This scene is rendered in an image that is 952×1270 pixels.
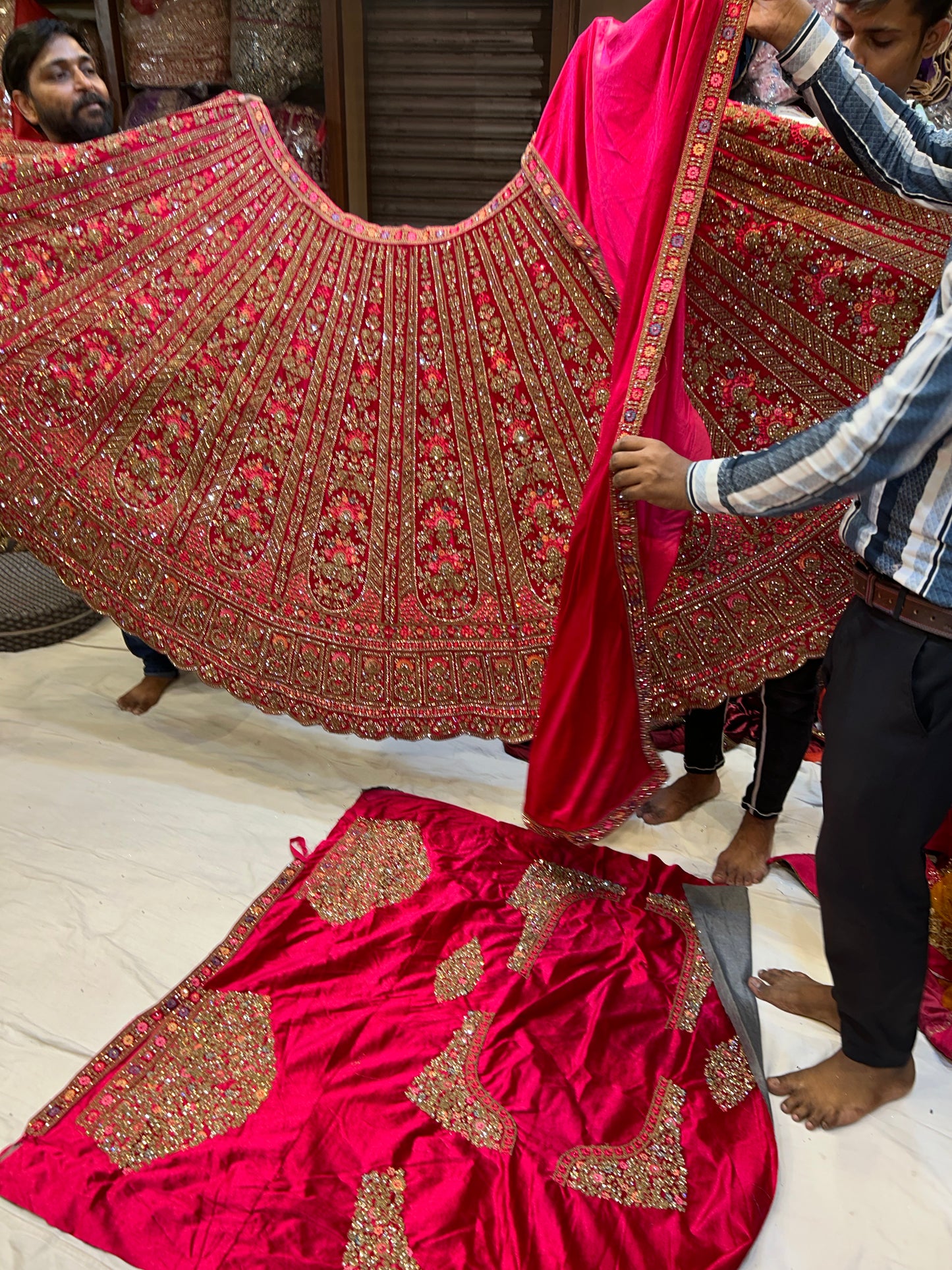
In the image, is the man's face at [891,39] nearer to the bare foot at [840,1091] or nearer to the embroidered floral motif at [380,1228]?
the bare foot at [840,1091]

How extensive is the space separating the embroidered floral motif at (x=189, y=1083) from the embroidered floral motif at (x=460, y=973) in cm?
29

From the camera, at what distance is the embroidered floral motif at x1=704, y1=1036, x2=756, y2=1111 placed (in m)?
1.31

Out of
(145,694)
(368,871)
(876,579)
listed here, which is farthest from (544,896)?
(145,694)

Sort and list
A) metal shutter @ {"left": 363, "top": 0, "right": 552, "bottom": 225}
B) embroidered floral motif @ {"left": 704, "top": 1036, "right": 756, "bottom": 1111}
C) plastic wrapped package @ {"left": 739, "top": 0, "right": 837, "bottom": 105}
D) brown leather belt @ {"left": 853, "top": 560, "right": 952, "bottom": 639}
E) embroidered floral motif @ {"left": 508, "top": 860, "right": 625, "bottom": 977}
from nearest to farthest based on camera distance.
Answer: brown leather belt @ {"left": 853, "top": 560, "right": 952, "bottom": 639} → embroidered floral motif @ {"left": 704, "top": 1036, "right": 756, "bottom": 1111} → embroidered floral motif @ {"left": 508, "top": 860, "right": 625, "bottom": 977} → plastic wrapped package @ {"left": 739, "top": 0, "right": 837, "bottom": 105} → metal shutter @ {"left": 363, "top": 0, "right": 552, "bottom": 225}

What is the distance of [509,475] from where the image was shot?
5.49 ft

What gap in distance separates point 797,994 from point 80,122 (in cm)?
247

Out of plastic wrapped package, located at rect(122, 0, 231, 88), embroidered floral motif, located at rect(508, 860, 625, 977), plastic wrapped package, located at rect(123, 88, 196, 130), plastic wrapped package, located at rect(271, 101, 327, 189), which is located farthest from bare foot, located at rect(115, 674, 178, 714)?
plastic wrapped package, located at rect(122, 0, 231, 88)

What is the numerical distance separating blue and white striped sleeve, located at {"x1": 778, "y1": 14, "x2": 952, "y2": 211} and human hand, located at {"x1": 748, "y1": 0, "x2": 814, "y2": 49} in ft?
0.05

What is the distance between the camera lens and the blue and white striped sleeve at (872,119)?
109cm

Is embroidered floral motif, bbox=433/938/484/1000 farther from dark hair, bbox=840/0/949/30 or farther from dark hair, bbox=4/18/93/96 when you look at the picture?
dark hair, bbox=4/18/93/96

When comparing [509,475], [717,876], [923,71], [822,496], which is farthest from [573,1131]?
[923,71]

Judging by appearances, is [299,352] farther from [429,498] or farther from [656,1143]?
[656,1143]

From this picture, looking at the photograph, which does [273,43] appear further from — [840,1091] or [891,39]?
[840,1091]

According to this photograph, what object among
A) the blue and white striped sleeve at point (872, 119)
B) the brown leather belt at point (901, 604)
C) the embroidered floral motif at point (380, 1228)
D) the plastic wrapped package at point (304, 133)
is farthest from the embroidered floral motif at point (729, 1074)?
the plastic wrapped package at point (304, 133)
